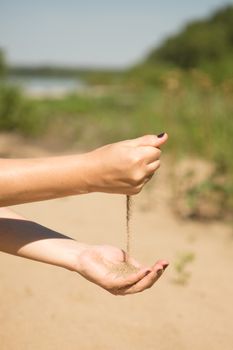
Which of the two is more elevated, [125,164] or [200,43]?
[200,43]

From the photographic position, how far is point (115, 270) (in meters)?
1.62

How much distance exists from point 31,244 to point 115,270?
0.27m

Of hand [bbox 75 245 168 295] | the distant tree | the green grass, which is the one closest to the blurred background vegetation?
the green grass

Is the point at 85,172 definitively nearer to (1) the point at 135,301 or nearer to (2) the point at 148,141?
(2) the point at 148,141

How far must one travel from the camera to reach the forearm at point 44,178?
1353 mm

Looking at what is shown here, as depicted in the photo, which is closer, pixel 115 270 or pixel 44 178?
pixel 44 178

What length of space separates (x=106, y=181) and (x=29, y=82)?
A: 6.65 metres

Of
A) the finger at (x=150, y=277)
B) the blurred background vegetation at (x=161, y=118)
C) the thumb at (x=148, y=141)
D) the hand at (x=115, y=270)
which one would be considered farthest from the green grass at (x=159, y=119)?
the thumb at (x=148, y=141)

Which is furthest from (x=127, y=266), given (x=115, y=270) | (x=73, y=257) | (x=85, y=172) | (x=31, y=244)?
(x=85, y=172)

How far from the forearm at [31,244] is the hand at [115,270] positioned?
0.12 ft

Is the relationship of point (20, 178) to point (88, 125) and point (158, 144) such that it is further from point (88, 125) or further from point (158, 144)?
point (88, 125)

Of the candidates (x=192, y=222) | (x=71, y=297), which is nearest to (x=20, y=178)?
(x=71, y=297)

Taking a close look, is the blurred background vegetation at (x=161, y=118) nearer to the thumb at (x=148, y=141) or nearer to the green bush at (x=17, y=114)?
the green bush at (x=17, y=114)

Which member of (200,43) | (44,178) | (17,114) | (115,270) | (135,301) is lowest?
(135,301)
